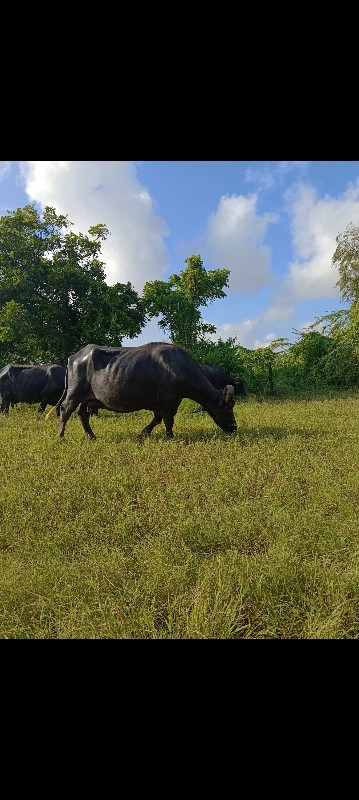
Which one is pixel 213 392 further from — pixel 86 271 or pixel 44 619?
pixel 86 271

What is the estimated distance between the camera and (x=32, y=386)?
990 centimetres

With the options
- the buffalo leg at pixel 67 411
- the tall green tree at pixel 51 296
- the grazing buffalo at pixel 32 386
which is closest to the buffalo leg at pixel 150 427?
the buffalo leg at pixel 67 411

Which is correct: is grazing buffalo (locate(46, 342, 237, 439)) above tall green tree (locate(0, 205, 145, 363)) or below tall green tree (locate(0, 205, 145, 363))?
below

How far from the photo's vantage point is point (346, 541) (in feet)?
8.38

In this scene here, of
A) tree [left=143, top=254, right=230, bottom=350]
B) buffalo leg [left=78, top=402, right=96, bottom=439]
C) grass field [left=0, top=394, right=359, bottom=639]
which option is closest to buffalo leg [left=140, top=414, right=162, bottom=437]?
buffalo leg [left=78, top=402, right=96, bottom=439]

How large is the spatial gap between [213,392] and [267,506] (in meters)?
3.38

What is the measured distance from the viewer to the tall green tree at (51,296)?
14148 mm

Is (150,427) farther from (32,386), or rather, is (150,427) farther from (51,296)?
(51,296)

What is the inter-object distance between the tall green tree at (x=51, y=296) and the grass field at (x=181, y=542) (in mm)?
10316

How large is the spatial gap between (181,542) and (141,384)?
3.79 metres

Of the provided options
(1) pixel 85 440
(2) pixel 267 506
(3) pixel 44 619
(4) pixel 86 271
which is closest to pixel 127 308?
(4) pixel 86 271

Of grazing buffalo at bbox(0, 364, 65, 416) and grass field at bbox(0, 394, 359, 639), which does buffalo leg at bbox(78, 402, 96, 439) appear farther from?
grazing buffalo at bbox(0, 364, 65, 416)

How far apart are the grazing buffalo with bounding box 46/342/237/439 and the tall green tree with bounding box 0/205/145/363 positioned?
8373mm

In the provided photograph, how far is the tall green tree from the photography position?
14148 mm
